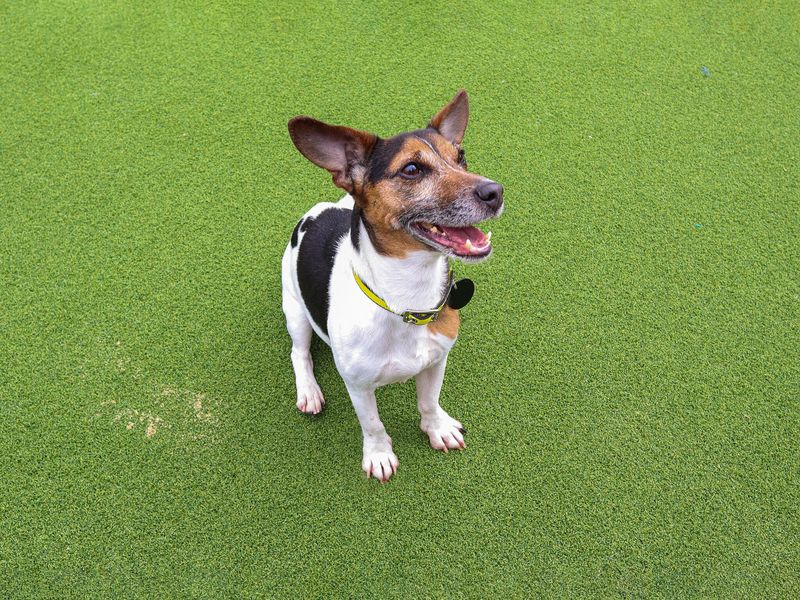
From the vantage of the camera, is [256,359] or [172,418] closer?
[172,418]

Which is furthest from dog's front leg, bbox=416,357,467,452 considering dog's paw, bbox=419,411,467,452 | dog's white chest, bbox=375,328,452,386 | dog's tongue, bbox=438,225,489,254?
dog's tongue, bbox=438,225,489,254

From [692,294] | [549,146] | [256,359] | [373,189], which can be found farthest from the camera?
[549,146]

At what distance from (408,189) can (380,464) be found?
1.51 m

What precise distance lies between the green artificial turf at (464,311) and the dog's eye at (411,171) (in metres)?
1.50

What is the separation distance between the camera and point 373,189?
2.17 meters

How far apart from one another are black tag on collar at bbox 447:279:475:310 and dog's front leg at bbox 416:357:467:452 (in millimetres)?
551

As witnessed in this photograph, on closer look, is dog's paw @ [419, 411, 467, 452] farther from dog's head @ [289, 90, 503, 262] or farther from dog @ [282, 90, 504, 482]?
dog's head @ [289, 90, 503, 262]

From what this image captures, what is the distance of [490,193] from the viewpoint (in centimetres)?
209

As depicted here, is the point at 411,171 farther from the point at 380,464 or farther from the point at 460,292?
the point at 380,464

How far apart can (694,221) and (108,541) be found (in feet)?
12.9

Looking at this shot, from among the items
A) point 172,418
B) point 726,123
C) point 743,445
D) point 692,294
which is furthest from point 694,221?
point 172,418

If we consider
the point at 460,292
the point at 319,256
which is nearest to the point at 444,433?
the point at 460,292

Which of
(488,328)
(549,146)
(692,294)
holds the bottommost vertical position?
(488,328)

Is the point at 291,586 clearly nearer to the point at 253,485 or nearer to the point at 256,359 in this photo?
the point at 253,485
